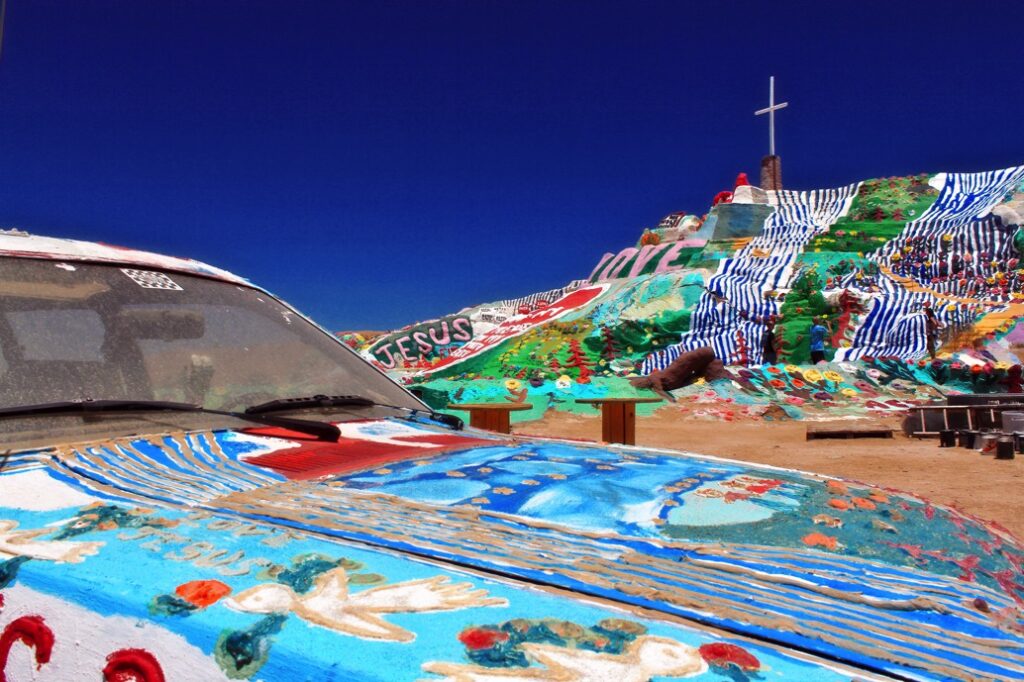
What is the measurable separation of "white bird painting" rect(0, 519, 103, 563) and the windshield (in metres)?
0.55

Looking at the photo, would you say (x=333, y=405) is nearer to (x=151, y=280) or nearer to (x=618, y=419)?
(x=151, y=280)

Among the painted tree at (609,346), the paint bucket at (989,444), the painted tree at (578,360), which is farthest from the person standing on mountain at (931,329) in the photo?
the paint bucket at (989,444)

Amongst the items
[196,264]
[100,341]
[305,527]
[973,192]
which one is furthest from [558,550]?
[973,192]

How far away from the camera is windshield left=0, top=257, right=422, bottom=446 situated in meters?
1.86

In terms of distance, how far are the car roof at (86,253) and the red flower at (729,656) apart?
1.91 m

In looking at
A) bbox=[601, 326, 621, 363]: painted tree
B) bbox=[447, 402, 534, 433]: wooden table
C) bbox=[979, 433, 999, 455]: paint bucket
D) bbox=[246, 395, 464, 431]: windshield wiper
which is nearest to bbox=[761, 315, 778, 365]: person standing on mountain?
bbox=[601, 326, 621, 363]: painted tree

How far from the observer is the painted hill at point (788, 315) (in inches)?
632

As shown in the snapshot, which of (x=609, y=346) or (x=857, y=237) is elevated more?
(x=857, y=237)

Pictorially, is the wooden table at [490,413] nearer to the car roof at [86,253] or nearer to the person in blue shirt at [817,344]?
the car roof at [86,253]

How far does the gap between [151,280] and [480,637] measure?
5.70 feet

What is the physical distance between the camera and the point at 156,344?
2.17 m

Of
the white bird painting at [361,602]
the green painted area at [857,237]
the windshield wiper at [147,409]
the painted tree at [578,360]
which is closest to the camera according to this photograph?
the white bird painting at [361,602]

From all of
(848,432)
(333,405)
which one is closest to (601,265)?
(848,432)

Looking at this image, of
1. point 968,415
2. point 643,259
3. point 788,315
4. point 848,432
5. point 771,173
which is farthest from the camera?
point 771,173
